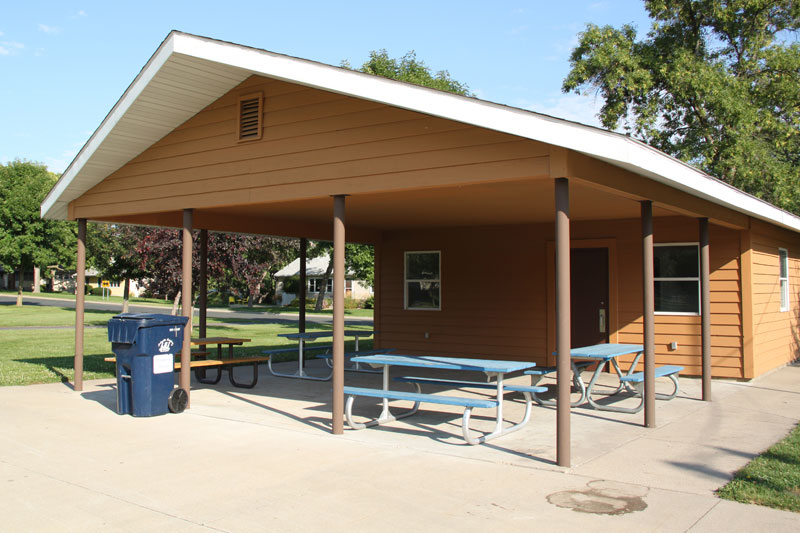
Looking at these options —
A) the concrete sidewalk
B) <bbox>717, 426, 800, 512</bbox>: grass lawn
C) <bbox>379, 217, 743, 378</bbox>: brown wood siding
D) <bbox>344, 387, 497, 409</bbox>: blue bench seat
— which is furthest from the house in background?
<bbox>717, 426, 800, 512</bbox>: grass lawn

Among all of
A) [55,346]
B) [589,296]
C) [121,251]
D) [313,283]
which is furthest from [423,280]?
[313,283]

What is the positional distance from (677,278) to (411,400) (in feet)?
20.0

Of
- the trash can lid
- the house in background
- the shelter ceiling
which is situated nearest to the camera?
the shelter ceiling

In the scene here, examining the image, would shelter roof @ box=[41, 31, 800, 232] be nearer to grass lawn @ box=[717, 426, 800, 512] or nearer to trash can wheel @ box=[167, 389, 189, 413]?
grass lawn @ box=[717, 426, 800, 512]

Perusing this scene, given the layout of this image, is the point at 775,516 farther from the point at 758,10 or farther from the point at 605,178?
the point at 758,10

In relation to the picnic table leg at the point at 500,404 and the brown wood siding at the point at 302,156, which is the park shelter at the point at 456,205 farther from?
the picnic table leg at the point at 500,404

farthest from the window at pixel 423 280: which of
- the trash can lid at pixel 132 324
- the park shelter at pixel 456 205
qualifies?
the trash can lid at pixel 132 324

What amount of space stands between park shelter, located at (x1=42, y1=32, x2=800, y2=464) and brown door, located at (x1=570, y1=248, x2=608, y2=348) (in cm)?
2

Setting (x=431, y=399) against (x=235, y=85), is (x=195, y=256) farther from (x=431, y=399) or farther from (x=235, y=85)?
(x=431, y=399)

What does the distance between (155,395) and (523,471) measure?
4.76m

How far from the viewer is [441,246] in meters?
13.7

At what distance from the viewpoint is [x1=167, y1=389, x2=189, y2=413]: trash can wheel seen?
8.33 m

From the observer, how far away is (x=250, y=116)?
8.18m

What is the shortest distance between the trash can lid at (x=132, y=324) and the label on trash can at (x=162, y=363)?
0.37 meters
